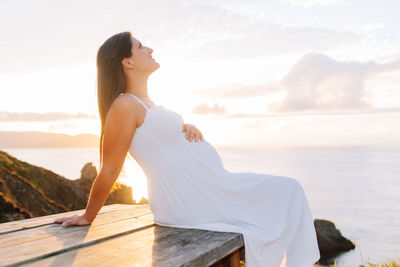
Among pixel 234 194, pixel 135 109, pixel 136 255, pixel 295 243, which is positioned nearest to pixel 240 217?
pixel 234 194

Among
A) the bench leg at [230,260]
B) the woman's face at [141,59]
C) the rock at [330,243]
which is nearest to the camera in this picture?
the bench leg at [230,260]

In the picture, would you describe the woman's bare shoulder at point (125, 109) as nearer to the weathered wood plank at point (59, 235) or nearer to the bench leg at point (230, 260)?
the weathered wood plank at point (59, 235)

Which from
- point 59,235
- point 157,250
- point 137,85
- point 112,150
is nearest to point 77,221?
point 59,235

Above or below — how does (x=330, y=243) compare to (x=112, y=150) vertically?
below

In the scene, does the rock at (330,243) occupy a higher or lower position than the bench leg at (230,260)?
lower

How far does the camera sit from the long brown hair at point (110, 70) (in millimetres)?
3551

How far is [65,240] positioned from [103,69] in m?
1.74

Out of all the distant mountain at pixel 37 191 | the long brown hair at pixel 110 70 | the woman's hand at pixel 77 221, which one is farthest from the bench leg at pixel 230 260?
the distant mountain at pixel 37 191

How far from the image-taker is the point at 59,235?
2801 millimetres

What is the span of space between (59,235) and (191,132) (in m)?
1.46

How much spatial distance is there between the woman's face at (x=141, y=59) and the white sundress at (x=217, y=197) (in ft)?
1.68

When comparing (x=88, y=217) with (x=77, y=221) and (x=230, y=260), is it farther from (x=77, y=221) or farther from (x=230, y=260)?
(x=230, y=260)

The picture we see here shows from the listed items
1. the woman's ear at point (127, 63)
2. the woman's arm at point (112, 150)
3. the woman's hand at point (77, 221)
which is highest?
the woman's ear at point (127, 63)

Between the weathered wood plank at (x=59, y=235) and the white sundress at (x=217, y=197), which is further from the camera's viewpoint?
the white sundress at (x=217, y=197)
